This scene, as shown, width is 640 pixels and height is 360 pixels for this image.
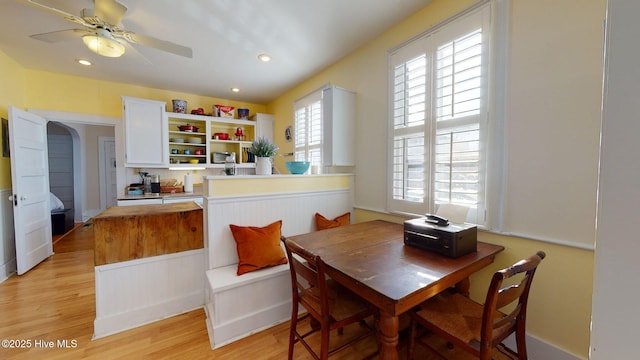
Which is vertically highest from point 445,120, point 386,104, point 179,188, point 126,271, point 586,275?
point 386,104

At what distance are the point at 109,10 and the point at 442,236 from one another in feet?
9.29

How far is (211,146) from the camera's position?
4.64 metres

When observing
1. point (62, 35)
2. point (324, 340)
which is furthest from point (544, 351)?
point (62, 35)

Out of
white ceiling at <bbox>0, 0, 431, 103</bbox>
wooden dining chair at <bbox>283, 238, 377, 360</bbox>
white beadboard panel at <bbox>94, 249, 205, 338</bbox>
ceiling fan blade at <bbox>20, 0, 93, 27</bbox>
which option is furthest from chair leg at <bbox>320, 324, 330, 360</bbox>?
ceiling fan blade at <bbox>20, 0, 93, 27</bbox>

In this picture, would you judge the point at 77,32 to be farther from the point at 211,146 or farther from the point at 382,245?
the point at 382,245

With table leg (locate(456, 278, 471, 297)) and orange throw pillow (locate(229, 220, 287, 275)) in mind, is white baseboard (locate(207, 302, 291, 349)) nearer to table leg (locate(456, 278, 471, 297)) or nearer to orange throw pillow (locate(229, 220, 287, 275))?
orange throw pillow (locate(229, 220, 287, 275))

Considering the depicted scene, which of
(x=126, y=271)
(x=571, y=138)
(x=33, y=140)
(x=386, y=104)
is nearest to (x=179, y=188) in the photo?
(x=33, y=140)

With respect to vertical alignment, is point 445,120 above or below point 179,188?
above

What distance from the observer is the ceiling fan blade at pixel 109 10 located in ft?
5.59

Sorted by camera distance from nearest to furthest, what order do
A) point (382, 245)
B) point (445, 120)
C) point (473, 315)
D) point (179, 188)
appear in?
point (473, 315)
point (382, 245)
point (445, 120)
point (179, 188)

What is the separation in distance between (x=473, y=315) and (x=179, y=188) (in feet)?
14.6

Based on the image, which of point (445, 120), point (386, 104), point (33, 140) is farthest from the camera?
point (33, 140)

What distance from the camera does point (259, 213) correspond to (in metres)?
2.21

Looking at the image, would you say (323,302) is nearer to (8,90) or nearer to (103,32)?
(103,32)
